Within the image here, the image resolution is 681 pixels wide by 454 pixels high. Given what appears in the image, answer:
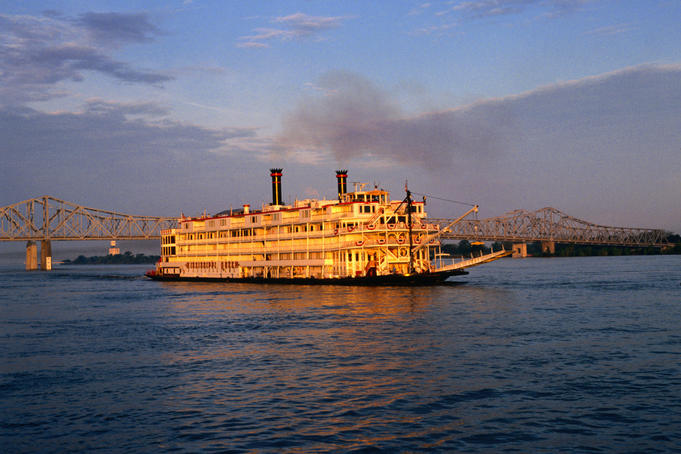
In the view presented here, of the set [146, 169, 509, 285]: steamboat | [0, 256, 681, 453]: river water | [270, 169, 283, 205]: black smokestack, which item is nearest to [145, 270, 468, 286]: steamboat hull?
[146, 169, 509, 285]: steamboat

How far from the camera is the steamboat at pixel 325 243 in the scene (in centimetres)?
7219

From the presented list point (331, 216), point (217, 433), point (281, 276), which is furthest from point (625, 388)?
point (281, 276)

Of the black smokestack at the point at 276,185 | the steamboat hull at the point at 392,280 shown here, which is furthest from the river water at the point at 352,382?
the black smokestack at the point at 276,185

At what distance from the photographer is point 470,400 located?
21.9 meters

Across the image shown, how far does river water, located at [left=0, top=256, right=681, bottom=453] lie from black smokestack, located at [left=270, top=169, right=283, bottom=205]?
158ft

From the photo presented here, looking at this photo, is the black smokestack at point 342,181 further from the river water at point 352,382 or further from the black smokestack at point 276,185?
the river water at point 352,382

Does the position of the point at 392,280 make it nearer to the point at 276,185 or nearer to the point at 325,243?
the point at 325,243

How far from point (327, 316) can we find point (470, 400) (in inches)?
1008

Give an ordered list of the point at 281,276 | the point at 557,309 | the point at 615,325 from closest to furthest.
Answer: the point at 615,325
the point at 557,309
the point at 281,276

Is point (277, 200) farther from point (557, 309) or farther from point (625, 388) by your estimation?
point (625, 388)

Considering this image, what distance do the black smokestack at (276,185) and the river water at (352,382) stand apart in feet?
158

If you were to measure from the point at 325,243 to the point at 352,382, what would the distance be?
55.0 m

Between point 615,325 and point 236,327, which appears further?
point 236,327

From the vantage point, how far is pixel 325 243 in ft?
262
